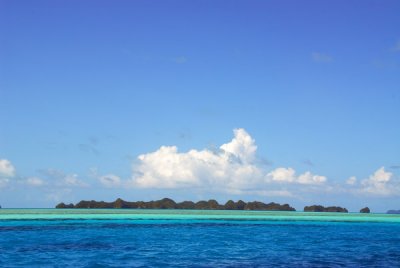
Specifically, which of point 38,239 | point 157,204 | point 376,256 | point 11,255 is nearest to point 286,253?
point 376,256

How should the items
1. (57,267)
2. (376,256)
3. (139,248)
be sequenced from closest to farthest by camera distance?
(57,267), (376,256), (139,248)

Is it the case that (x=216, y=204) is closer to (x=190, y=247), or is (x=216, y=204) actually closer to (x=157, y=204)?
(x=157, y=204)

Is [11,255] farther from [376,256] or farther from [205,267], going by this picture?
[376,256]

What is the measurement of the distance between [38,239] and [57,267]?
14952 millimetres

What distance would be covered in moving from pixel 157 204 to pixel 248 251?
15440cm

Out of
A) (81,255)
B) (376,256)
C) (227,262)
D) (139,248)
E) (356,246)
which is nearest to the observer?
(227,262)

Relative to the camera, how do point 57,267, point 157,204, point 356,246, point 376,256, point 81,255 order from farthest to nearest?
1. point 157,204
2. point 356,246
3. point 376,256
4. point 81,255
5. point 57,267

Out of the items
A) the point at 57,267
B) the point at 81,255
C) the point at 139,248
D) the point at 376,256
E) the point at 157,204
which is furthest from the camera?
the point at 157,204

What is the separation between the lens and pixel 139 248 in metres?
30.8

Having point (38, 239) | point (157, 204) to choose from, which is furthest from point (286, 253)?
point (157, 204)

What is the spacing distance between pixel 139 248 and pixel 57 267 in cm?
927

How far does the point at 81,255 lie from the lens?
26297 mm

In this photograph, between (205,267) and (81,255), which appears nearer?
(205,267)

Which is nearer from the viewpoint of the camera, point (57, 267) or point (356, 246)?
point (57, 267)
